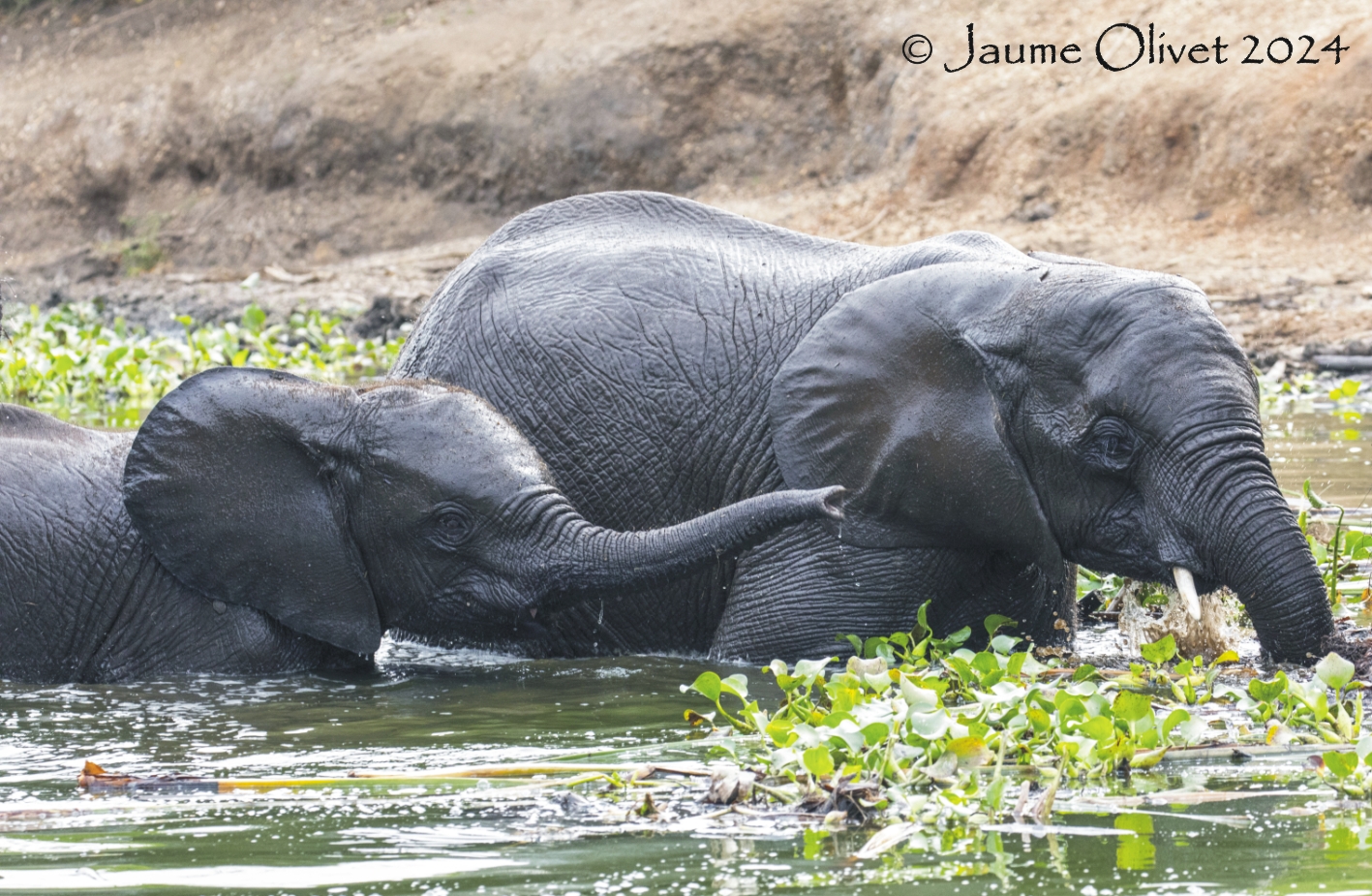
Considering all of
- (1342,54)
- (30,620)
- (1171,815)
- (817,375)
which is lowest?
(1171,815)

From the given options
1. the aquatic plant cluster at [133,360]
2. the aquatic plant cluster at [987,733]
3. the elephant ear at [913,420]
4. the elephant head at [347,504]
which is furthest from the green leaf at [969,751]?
the aquatic plant cluster at [133,360]

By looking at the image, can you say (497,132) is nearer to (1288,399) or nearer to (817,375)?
(1288,399)

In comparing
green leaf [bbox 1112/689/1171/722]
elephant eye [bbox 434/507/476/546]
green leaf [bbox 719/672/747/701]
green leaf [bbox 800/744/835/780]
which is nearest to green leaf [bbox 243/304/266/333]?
elephant eye [bbox 434/507/476/546]

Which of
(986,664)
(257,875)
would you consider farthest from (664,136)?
(257,875)

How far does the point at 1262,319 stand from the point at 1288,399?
2142 millimetres

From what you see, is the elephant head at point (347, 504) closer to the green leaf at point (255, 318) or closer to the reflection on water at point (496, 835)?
the reflection on water at point (496, 835)

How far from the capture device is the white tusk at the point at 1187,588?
5.50 meters

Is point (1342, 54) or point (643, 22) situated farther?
point (643, 22)

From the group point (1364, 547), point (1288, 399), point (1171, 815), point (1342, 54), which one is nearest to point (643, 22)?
point (1342, 54)

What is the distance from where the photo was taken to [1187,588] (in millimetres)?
5562

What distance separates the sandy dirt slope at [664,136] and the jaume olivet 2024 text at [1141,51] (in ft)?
0.33

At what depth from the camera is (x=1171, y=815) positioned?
4.07 m

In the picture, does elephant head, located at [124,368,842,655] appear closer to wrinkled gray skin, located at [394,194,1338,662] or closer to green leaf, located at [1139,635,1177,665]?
wrinkled gray skin, located at [394,194,1338,662]

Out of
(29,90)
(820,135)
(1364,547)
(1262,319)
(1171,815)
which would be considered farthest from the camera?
(29,90)
